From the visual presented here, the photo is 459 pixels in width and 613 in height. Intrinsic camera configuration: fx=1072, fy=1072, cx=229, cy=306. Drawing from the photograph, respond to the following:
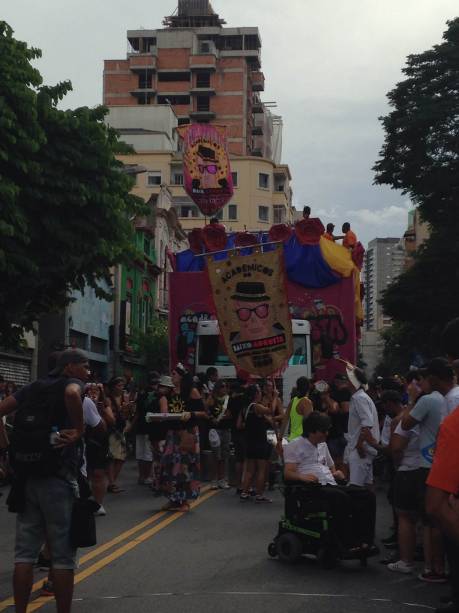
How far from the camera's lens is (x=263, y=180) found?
86.9m

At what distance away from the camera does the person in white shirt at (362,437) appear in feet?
35.6

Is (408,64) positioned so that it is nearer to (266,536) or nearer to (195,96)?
(266,536)

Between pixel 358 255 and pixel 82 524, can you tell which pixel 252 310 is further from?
pixel 82 524

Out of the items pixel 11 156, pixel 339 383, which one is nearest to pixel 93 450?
pixel 339 383

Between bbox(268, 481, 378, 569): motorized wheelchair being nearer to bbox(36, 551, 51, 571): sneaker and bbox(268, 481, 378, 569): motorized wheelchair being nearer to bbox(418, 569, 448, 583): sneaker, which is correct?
bbox(418, 569, 448, 583): sneaker

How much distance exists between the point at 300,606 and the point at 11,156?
47.3 feet

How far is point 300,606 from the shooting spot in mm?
7691

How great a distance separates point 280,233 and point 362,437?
1411 cm

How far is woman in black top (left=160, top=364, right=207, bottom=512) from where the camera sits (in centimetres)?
1388

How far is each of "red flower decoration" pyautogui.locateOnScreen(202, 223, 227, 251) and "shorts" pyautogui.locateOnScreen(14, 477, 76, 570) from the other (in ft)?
60.9

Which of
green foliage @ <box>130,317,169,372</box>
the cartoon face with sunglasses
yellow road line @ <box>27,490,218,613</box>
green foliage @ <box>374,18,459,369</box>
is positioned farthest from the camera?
green foliage @ <box>130,317,169,372</box>

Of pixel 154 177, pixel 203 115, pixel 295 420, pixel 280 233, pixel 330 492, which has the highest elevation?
pixel 203 115

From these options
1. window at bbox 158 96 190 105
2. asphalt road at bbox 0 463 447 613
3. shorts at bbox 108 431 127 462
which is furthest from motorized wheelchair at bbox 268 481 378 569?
window at bbox 158 96 190 105

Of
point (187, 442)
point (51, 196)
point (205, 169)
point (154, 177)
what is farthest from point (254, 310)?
point (154, 177)
